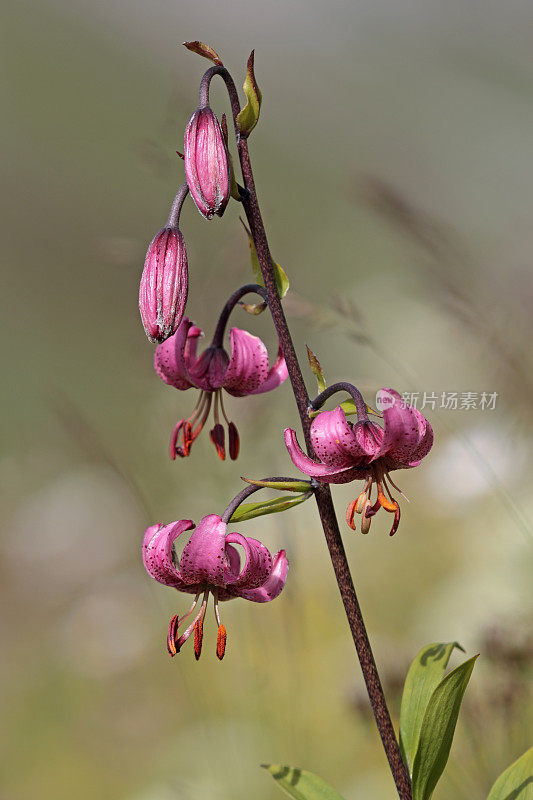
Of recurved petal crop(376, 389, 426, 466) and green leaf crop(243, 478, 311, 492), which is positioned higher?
recurved petal crop(376, 389, 426, 466)

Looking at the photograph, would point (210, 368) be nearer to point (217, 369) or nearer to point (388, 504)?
Result: point (217, 369)

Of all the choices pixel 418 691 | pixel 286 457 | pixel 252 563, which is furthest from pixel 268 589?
pixel 286 457

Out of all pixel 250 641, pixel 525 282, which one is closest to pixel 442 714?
pixel 250 641

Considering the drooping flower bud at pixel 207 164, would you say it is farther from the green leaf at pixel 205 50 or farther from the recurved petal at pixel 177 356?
the recurved petal at pixel 177 356

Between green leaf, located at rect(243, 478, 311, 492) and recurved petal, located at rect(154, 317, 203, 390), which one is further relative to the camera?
recurved petal, located at rect(154, 317, 203, 390)

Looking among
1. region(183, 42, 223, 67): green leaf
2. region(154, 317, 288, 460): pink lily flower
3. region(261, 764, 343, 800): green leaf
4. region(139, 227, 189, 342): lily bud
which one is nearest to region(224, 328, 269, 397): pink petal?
region(154, 317, 288, 460): pink lily flower

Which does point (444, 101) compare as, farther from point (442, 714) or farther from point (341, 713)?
point (442, 714)

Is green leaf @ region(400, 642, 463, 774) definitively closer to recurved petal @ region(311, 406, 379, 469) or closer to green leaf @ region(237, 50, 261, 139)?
recurved petal @ region(311, 406, 379, 469)
